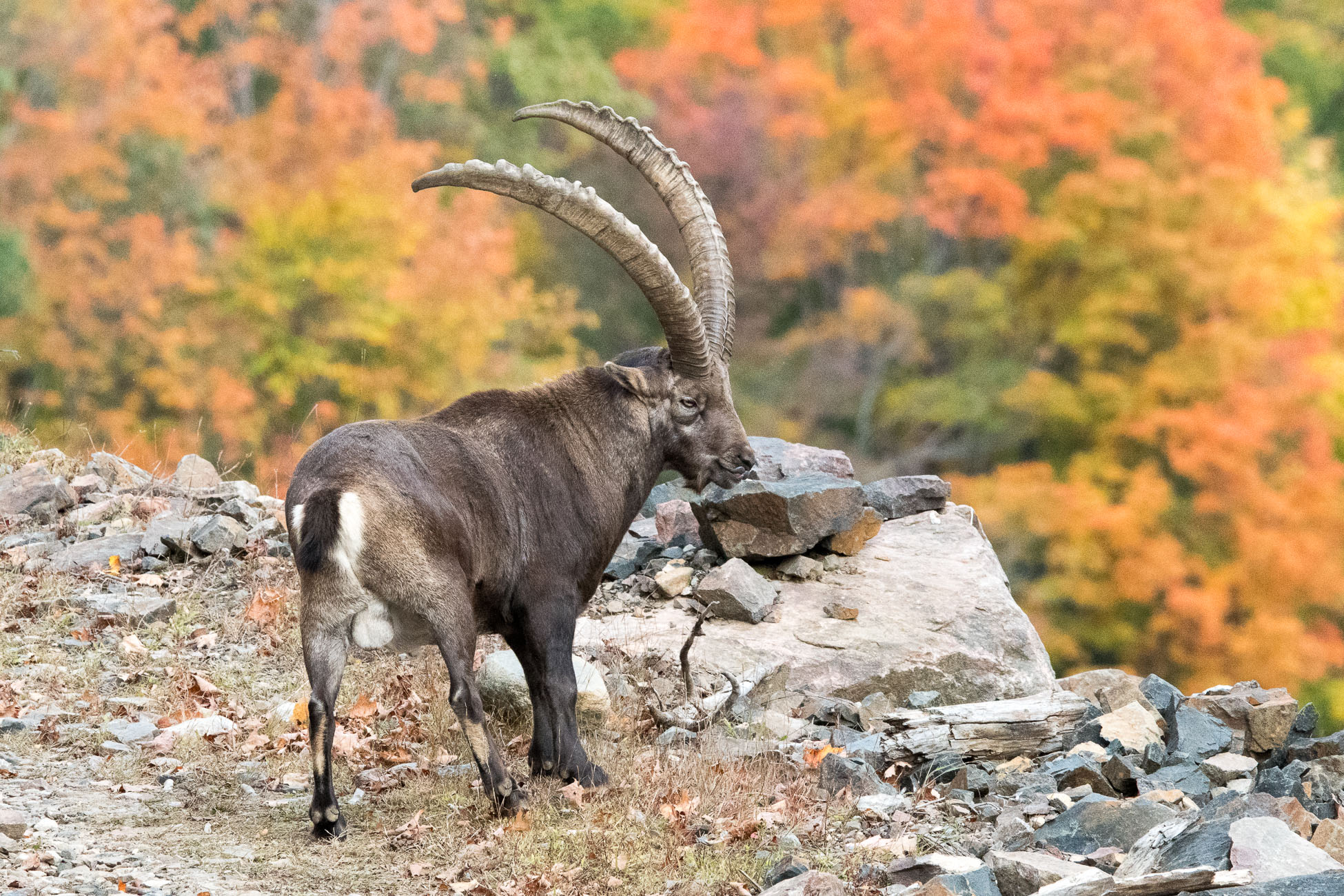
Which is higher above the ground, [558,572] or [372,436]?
[372,436]

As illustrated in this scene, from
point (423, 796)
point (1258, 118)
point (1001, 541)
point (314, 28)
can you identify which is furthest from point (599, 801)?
point (314, 28)

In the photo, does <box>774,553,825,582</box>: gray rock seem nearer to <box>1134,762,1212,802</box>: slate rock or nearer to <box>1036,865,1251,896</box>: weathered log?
<box>1134,762,1212,802</box>: slate rock

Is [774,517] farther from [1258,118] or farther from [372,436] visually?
[1258,118]

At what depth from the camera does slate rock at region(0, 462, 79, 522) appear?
9.56 metres

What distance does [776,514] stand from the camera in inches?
314

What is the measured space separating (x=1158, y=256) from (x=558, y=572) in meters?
14.3

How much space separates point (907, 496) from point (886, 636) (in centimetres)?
183

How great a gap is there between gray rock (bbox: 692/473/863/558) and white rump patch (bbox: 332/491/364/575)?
3.58 metres

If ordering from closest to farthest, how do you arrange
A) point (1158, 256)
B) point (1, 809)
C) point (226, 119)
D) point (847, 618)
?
1. point (1, 809)
2. point (847, 618)
3. point (1158, 256)
4. point (226, 119)

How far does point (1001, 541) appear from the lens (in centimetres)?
1789

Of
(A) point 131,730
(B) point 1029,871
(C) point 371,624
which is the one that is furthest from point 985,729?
(A) point 131,730

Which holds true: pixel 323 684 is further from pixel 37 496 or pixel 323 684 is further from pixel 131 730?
pixel 37 496

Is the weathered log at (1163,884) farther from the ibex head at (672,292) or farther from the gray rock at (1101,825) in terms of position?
the ibex head at (672,292)

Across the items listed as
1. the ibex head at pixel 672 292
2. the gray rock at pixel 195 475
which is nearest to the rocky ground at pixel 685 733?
the gray rock at pixel 195 475
